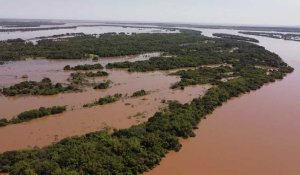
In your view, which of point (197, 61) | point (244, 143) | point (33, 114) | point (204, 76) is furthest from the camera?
point (197, 61)

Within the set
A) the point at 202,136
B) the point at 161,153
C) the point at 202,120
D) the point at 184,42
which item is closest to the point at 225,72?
the point at 202,120

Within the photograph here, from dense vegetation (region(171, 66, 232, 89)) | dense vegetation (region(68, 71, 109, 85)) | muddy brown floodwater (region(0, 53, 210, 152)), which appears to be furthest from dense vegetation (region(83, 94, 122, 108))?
dense vegetation (region(171, 66, 232, 89))

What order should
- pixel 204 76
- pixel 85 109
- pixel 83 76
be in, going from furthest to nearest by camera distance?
1. pixel 204 76
2. pixel 83 76
3. pixel 85 109

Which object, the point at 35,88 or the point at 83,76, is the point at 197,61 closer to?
the point at 83,76

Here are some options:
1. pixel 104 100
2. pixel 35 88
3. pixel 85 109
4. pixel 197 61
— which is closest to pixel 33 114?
pixel 85 109

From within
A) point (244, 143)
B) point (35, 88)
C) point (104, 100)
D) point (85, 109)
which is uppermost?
point (35, 88)

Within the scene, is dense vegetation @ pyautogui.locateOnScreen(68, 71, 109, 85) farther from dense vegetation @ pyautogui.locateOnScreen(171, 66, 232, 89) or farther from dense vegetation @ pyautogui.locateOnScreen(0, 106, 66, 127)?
dense vegetation @ pyautogui.locateOnScreen(0, 106, 66, 127)

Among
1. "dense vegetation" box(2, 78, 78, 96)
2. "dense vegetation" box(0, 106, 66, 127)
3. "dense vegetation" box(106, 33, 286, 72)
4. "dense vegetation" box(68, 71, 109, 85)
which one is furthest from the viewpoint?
"dense vegetation" box(106, 33, 286, 72)
